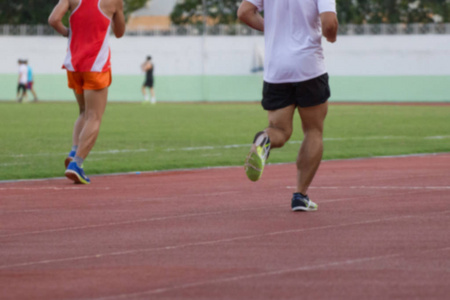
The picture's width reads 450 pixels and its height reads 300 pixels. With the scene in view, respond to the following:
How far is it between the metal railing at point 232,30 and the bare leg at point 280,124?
46.5 meters

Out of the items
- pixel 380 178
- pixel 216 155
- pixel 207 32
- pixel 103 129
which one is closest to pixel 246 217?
pixel 380 178

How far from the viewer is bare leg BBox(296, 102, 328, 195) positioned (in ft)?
26.8

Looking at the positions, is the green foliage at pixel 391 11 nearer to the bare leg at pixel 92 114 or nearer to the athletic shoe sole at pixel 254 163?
the bare leg at pixel 92 114

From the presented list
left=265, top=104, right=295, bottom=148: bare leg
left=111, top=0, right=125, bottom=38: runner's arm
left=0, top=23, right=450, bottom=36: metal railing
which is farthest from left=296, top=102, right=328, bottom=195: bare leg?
left=0, top=23, right=450, bottom=36: metal railing

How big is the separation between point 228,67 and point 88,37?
152ft

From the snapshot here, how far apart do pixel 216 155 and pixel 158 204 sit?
5870 mm

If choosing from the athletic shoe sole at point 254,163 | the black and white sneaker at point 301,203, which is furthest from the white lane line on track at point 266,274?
the black and white sneaker at point 301,203

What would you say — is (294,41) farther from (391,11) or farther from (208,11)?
(208,11)

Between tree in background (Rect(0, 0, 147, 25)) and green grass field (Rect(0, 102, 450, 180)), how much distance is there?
38381mm

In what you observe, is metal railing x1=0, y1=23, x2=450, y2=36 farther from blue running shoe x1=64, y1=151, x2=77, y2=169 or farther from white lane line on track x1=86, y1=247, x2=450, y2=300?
white lane line on track x1=86, y1=247, x2=450, y2=300

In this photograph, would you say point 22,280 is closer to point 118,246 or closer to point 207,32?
point 118,246

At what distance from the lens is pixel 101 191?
392 inches

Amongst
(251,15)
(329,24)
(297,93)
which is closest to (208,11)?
(251,15)

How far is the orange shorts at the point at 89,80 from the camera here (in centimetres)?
1097
